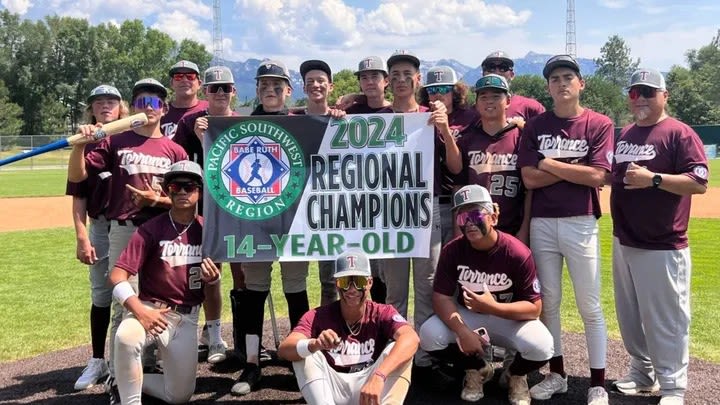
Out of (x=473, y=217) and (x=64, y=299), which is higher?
(x=473, y=217)

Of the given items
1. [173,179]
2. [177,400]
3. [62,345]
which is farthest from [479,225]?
[62,345]

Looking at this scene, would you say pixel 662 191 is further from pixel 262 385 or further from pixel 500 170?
pixel 262 385

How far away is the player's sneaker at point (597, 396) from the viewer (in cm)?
475

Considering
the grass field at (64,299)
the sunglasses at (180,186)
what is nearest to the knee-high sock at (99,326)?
the grass field at (64,299)

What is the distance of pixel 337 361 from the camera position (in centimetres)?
447

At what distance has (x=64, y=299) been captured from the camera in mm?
8828

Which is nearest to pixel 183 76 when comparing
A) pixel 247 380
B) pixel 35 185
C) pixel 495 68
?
pixel 247 380

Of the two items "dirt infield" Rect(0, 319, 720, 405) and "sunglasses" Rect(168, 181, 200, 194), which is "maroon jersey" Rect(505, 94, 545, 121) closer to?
"dirt infield" Rect(0, 319, 720, 405)

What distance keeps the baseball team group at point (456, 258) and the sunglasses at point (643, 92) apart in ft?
0.05

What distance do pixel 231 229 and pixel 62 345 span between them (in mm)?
2955

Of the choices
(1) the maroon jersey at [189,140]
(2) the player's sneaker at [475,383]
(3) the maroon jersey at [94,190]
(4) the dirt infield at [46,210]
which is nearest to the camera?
(2) the player's sneaker at [475,383]

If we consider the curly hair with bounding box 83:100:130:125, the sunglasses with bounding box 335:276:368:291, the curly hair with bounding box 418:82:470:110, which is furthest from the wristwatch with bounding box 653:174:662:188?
the curly hair with bounding box 83:100:130:125

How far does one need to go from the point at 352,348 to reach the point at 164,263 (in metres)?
1.66

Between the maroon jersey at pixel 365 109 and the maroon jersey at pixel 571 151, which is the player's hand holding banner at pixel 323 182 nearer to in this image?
the maroon jersey at pixel 365 109
